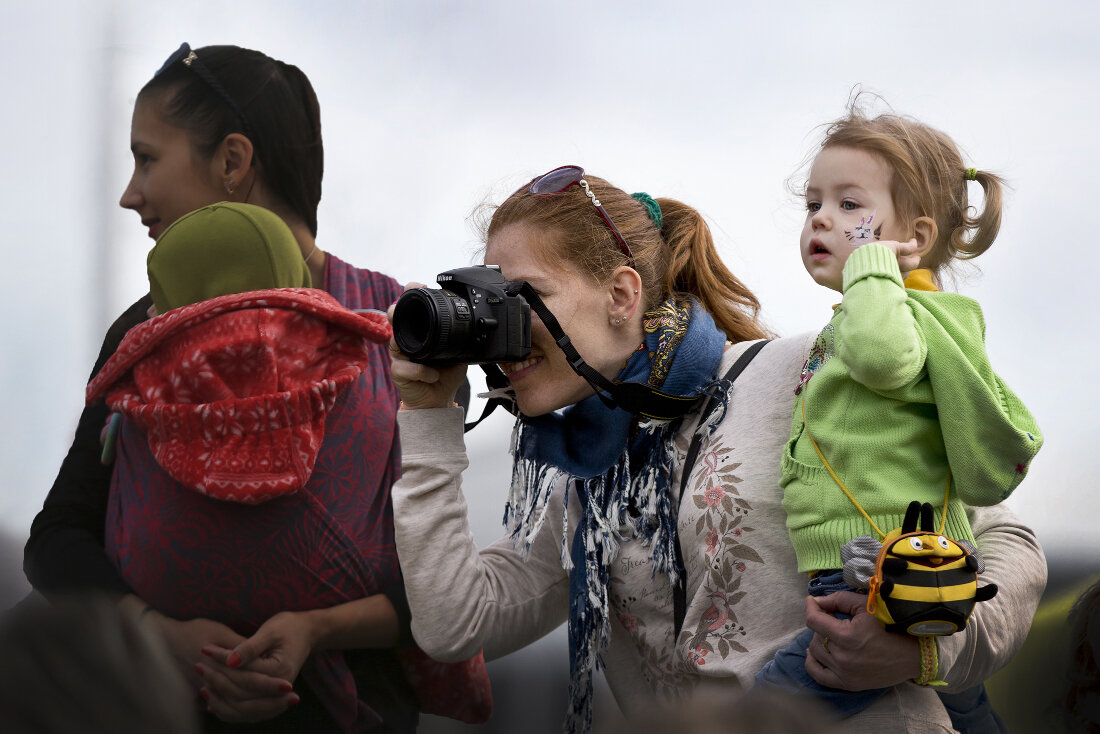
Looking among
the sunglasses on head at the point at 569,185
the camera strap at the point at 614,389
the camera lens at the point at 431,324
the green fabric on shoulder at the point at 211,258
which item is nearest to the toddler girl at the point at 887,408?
the camera strap at the point at 614,389

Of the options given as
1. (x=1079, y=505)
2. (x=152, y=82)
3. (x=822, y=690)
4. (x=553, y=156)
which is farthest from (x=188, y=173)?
(x=1079, y=505)

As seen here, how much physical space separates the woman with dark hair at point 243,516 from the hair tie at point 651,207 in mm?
430

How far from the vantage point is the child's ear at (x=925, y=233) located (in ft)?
4.46

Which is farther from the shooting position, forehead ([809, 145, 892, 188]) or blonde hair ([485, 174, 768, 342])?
blonde hair ([485, 174, 768, 342])

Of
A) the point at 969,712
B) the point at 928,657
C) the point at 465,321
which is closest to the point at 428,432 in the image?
the point at 465,321

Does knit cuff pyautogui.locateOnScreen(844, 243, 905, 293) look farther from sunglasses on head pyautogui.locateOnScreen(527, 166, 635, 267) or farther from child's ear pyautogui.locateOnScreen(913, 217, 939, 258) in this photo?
sunglasses on head pyautogui.locateOnScreen(527, 166, 635, 267)

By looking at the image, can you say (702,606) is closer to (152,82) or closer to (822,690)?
(822,690)

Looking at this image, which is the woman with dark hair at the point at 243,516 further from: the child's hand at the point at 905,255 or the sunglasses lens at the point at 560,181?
the child's hand at the point at 905,255

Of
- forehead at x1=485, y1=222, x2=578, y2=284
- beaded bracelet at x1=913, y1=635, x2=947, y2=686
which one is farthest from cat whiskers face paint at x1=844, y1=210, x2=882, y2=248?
beaded bracelet at x1=913, y1=635, x2=947, y2=686

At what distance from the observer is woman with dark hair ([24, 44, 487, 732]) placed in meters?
1.44

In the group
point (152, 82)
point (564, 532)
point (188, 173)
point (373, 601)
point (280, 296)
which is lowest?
point (373, 601)

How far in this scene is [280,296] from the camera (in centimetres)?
147

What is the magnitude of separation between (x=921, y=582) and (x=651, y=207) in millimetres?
713

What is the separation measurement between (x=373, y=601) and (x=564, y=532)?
0.29 m
